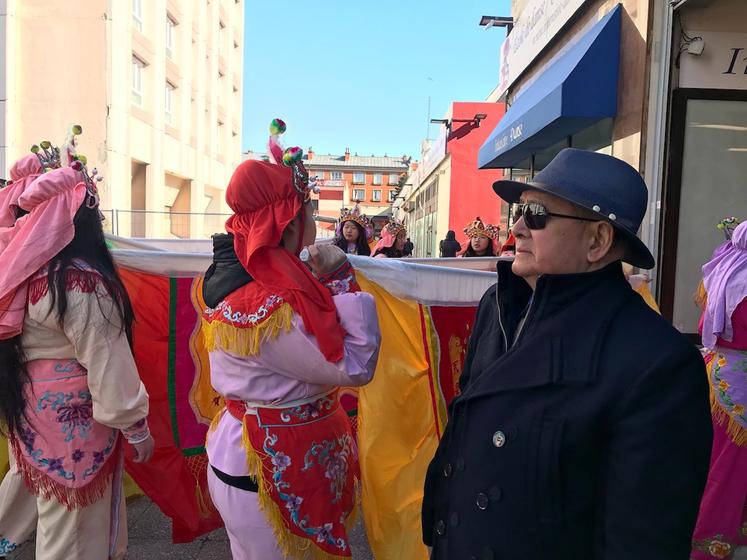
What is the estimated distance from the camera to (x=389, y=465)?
2.82 meters

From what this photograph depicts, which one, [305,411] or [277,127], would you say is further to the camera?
[277,127]

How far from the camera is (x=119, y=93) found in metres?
18.6

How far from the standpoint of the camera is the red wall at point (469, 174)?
20016mm

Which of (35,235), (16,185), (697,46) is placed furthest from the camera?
(697,46)

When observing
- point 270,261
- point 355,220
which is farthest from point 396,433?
point 355,220

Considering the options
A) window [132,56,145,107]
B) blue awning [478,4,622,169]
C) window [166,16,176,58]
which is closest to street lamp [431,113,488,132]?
window [132,56,145,107]

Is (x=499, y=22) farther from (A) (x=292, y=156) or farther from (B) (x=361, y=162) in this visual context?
(B) (x=361, y=162)

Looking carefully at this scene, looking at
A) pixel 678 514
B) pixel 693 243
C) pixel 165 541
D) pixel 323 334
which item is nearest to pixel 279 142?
pixel 323 334

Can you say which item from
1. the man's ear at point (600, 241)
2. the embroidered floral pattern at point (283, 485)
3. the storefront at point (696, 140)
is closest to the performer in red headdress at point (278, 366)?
the embroidered floral pattern at point (283, 485)

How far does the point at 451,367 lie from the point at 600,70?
418 cm

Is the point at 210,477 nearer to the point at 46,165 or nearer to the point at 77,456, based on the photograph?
the point at 77,456

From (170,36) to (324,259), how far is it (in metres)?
25.5

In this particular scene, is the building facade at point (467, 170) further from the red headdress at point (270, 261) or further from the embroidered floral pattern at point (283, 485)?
the embroidered floral pattern at point (283, 485)

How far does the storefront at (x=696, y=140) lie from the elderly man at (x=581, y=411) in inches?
173
